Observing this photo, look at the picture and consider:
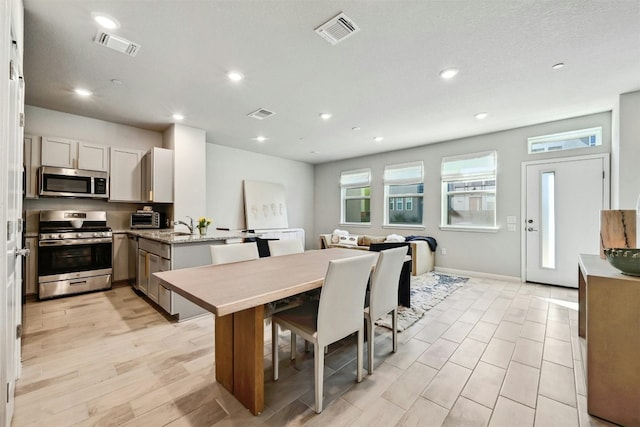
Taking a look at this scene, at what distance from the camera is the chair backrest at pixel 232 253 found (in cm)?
221

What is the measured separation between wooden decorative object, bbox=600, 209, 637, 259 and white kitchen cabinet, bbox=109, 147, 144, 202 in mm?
5896

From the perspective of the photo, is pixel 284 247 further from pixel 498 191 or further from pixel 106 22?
pixel 498 191

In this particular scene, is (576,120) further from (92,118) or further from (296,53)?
(92,118)

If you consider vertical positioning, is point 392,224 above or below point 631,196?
below

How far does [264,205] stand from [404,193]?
3.35 meters

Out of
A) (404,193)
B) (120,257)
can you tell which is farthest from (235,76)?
(404,193)

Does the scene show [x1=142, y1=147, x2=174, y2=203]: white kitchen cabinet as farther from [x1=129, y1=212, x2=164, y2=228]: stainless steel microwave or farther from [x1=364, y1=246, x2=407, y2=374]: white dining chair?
[x1=364, y1=246, x2=407, y2=374]: white dining chair

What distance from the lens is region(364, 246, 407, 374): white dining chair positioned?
1960 millimetres

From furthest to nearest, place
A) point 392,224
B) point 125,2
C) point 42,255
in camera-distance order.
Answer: point 392,224, point 42,255, point 125,2

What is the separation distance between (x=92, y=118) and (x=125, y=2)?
3179 millimetres

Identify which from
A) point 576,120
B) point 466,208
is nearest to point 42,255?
point 466,208

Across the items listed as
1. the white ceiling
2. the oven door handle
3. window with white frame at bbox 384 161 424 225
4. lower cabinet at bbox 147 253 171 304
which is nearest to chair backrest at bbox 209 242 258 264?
lower cabinet at bbox 147 253 171 304

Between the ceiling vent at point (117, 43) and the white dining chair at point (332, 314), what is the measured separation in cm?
264

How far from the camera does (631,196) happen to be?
3.07 metres
